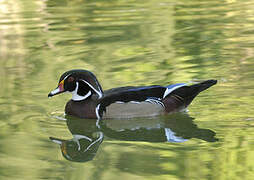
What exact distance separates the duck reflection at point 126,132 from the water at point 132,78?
0.01 meters

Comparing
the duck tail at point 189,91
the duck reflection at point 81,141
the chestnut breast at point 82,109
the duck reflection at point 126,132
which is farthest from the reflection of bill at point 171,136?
the chestnut breast at point 82,109

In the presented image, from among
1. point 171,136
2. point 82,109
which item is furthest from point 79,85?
point 171,136

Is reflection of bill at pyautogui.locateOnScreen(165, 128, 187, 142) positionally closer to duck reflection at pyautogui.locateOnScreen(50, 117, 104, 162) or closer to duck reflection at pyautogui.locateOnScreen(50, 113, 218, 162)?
duck reflection at pyautogui.locateOnScreen(50, 113, 218, 162)

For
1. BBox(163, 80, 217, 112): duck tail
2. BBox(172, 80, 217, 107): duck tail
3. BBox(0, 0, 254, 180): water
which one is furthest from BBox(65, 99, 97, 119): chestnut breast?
BBox(172, 80, 217, 107): duck tail

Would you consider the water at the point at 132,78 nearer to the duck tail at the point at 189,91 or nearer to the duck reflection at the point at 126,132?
the duck reflection at the point at 126,132

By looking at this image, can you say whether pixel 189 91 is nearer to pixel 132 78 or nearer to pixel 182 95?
pixel 182 95

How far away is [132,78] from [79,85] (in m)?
1.98

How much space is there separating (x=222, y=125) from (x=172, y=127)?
675 millimetres

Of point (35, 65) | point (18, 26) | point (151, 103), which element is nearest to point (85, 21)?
point (18, 26)

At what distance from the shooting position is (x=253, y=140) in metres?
8.48

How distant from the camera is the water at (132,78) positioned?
791cm

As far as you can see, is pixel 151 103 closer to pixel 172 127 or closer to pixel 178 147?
pixel 172 127

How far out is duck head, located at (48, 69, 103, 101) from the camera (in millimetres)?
9922

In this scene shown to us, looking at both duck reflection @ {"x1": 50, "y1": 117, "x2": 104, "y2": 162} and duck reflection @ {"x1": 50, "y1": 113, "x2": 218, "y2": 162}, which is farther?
duck reflection @ {"x1": 50, "y1": 113, "x2": 218, "y2": 162}
